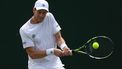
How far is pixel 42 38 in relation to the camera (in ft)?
20.0

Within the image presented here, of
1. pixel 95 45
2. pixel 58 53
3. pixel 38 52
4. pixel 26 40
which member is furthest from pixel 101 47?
pixel 26 40

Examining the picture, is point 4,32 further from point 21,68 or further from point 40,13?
point 40,13

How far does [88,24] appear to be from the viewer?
7.64 meters

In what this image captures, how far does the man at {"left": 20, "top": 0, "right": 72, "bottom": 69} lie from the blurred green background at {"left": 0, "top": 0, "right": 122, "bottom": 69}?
1.42 meters

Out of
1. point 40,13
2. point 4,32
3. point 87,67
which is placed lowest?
point 87,67

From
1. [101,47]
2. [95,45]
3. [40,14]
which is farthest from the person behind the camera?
[101,47]

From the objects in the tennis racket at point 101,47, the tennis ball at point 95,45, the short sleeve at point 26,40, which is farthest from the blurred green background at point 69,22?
the short sleeve at point 26,40

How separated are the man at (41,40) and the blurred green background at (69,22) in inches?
55.7

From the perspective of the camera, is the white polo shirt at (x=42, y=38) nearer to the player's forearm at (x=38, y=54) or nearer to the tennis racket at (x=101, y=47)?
the player's forearm at (x=38, y=54)

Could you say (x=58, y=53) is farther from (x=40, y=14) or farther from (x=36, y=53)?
(x=40, y=14)

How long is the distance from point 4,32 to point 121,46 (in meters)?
1.60

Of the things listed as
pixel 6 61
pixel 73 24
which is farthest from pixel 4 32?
pixel 73 24

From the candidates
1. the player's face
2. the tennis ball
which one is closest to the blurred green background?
the tennis ball

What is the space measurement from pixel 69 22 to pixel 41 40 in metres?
1.58
